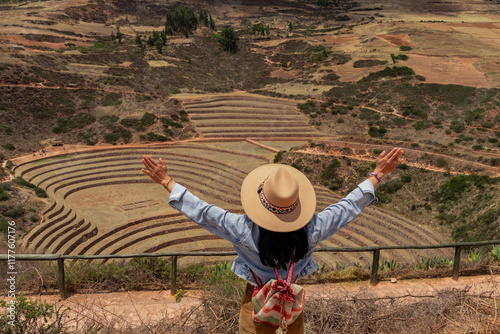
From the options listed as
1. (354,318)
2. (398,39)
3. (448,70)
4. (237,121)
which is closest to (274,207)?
(354,318)

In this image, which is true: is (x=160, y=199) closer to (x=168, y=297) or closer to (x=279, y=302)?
(x=168, y=297)

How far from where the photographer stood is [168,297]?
18.3 ft

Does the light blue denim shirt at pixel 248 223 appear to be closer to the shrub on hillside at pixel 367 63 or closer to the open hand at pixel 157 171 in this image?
the open hand at pixel 157 171

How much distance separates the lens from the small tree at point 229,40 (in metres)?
60.1

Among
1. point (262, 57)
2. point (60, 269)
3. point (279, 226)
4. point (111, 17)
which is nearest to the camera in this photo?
point (279, 226)

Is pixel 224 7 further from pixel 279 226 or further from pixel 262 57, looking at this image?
pixel 279 226

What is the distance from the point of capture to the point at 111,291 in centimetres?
569

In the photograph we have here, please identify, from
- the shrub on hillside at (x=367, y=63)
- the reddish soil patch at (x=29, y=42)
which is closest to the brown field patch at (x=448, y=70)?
the shrub on hillside at (x=367, y=63)

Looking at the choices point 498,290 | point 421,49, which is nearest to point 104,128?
point 498,290

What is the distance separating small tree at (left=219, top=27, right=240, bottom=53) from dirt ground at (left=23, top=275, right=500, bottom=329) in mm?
59064

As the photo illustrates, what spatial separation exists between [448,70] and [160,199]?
37283 mm

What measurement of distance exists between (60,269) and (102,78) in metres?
33.5

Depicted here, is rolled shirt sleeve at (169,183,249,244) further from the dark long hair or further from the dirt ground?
the dirt ground

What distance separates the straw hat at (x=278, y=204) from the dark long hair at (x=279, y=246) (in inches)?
5.4
